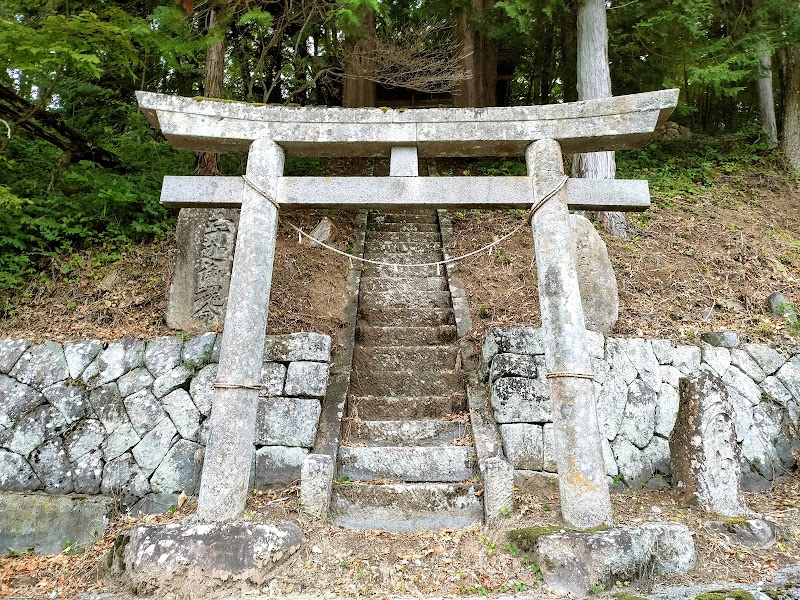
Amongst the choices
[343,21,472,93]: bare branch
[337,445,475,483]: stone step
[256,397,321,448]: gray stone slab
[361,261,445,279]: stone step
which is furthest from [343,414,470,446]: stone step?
[343,21,472,93]: bare branch

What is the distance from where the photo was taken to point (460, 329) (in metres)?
6.29

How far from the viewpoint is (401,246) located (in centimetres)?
851

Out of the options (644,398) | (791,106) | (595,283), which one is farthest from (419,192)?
(791,106)

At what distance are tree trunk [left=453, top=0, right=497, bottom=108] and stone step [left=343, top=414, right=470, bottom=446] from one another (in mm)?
9868

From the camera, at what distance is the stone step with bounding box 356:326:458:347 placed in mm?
6336

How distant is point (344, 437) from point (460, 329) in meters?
2.01

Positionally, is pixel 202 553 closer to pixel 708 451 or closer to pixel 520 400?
pixel 520 400

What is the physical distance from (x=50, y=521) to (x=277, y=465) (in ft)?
6.61

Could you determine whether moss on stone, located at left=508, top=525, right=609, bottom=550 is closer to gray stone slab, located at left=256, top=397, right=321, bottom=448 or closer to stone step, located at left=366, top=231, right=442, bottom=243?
gray stone slab, located at left=256, top=397, right=321, bottom=448

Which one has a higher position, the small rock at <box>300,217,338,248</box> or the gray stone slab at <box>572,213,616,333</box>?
the small rock at <box>300,217,338,248</box>

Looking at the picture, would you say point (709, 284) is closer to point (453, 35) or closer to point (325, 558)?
point (325, 558)

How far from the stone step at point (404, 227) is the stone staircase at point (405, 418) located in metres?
1.41

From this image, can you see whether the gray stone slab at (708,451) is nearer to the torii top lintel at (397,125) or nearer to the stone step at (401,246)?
the torii top lintel at (397,125)

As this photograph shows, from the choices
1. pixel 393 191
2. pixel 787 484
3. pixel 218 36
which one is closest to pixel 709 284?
pixel 787 484
